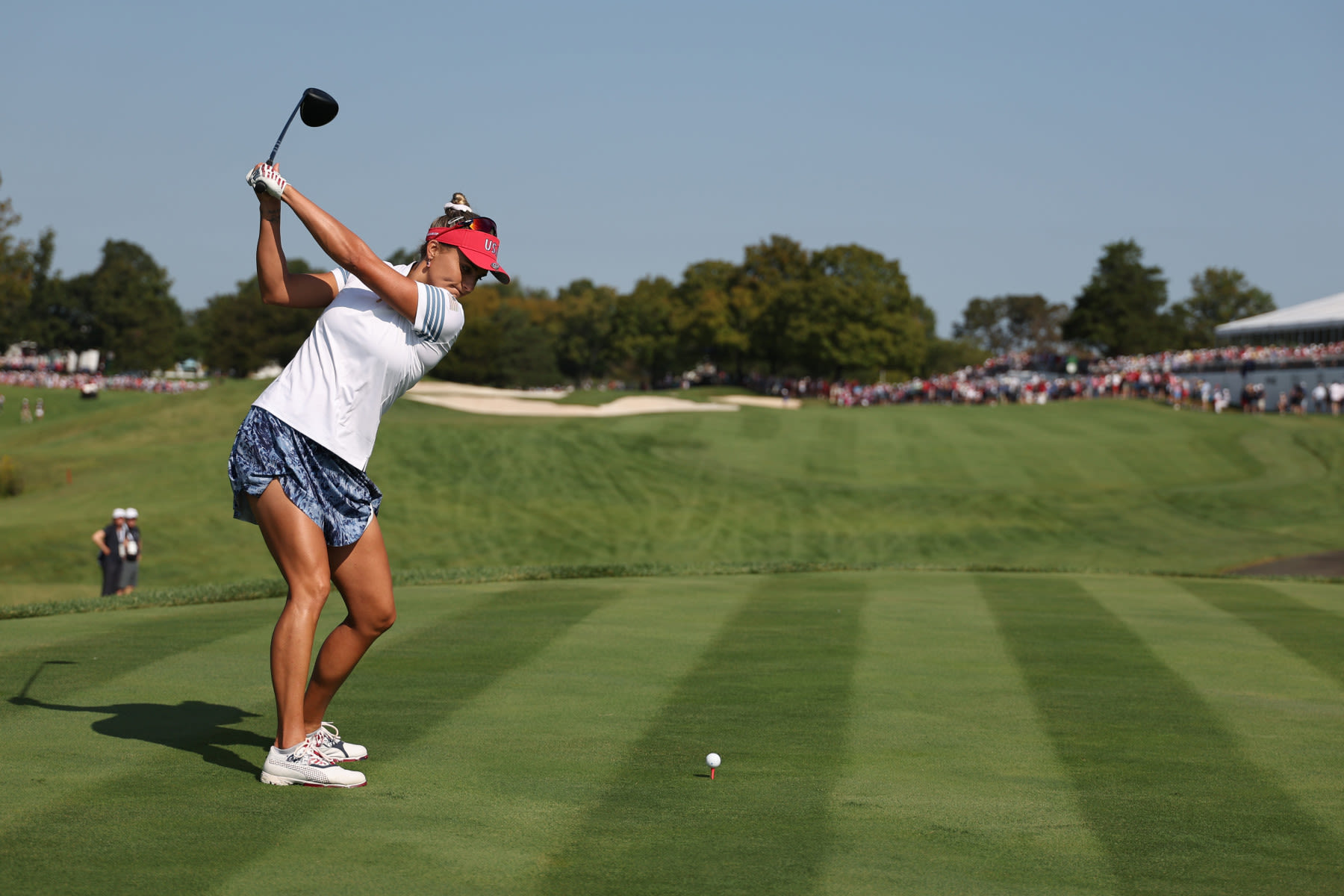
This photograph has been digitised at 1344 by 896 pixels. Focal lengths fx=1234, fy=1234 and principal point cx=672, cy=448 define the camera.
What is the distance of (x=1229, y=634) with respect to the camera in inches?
410

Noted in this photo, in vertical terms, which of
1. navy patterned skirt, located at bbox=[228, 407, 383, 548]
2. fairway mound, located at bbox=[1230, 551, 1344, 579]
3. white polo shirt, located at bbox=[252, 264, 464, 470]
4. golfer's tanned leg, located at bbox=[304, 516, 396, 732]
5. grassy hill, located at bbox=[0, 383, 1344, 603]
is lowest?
fairway mound, located at bbox=[1230, 551, 1344, 579]

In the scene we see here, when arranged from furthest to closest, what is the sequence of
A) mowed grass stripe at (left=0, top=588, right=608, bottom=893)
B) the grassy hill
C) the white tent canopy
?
the white tent canopy → the grassy hill → mowed grass stripe at (left=0, top=588, right=608, bottom=893)

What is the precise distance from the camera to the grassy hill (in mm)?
27797

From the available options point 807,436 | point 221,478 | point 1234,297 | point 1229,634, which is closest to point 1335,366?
point 807,436

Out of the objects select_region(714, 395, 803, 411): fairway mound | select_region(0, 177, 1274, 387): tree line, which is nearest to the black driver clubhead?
select_region(714, 395, 803, 411): fairway mound

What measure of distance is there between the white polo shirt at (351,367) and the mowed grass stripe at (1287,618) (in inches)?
266

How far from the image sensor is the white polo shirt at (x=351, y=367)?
551 centimetres

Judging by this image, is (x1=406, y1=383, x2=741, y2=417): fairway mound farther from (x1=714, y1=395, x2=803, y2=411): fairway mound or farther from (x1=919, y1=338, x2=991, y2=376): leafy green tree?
(x1=919, y1=338, x2=991, y2=376): leafy green tree

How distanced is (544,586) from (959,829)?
894 centimetres

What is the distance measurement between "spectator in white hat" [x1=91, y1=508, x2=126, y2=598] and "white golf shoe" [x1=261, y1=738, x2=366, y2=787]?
1576 centimetres

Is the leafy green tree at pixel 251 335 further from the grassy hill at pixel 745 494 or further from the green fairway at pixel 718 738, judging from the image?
the green fairway at pixel 718 738

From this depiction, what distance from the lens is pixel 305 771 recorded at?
5.40 meters

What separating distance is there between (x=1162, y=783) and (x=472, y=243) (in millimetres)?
4146

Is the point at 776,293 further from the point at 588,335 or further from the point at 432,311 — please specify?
the point at 432,311
